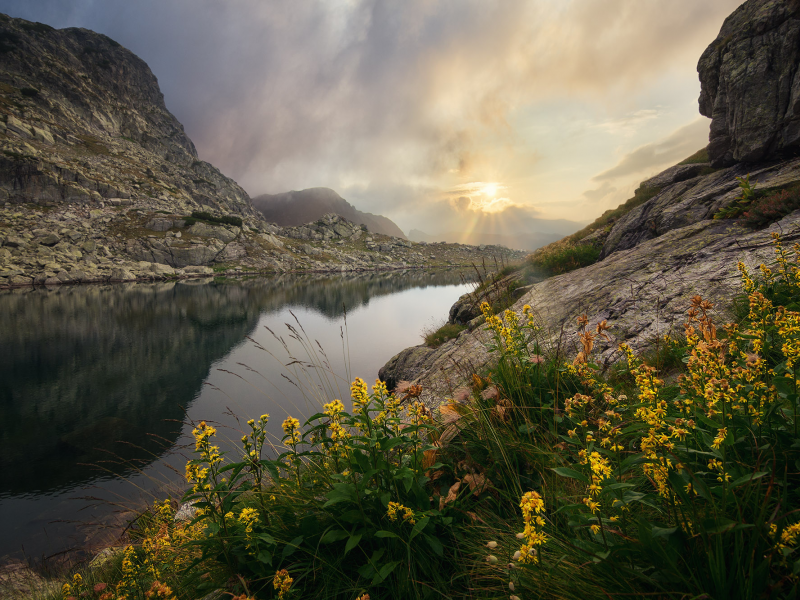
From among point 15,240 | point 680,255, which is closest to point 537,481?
point 680,255

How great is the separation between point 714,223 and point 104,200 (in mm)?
149029

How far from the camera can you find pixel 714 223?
27.0 feet

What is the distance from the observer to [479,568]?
236 cm

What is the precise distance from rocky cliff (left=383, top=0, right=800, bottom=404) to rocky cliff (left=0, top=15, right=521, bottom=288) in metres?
44.4

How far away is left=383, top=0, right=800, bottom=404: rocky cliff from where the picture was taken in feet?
20.8

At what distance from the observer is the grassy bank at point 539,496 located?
1.61 meters

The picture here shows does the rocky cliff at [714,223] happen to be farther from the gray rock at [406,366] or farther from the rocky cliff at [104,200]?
the rocky cliff at [104,200]

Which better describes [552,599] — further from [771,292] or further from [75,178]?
[75,178]

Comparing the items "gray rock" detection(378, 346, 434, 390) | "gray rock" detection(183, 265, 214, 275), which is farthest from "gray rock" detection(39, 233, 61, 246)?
"gray rock" detection(378, 346, 434, 390)

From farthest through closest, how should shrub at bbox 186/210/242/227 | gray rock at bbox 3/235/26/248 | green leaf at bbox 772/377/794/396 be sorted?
1. shrub at bbox 186/210/242/227
2. gray rock at bbox 3/235/26/248
3. green leaf at bbox 772/377/794/396

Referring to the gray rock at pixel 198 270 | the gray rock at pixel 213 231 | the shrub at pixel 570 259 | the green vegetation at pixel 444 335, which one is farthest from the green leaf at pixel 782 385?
the gray rock at pixel 213 231

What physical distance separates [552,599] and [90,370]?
99.5ft

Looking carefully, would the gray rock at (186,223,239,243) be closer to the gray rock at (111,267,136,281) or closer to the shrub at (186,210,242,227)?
the shrub at (186,210,242,227)

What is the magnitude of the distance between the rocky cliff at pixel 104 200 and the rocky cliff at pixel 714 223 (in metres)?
44.4
